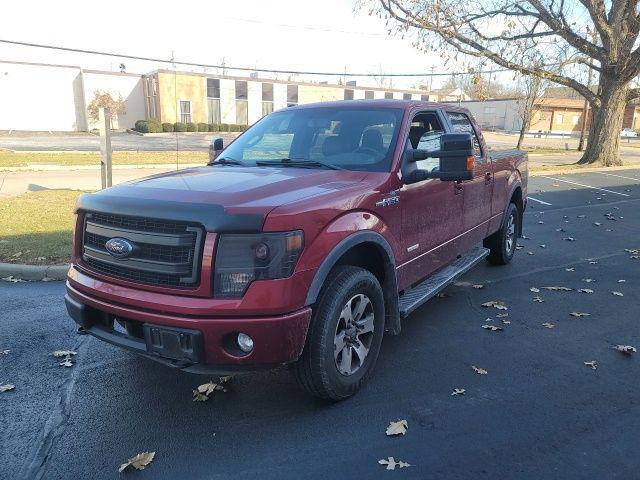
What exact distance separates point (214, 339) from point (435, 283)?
7.88 ft

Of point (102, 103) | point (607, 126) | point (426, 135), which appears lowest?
point (426, 135)

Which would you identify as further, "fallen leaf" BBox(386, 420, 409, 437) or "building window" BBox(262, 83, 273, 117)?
"building window" BBox(262, 83, 273, 117)

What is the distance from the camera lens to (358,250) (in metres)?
3.61

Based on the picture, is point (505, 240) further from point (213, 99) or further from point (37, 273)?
point (213, 99)

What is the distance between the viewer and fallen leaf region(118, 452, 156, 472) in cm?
281

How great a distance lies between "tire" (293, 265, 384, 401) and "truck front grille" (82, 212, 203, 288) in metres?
0.80

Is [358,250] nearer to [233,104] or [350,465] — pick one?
[350,465]

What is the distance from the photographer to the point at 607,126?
21875 millimetres

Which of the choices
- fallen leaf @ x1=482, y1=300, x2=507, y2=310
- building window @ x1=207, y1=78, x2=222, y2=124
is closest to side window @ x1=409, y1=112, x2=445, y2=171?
fallen leaf @ x1=482, y1=300, x2=507, y2=310

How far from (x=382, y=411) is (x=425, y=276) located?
1475 mm

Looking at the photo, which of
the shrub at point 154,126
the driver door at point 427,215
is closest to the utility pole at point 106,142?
the driver door at point 427,215

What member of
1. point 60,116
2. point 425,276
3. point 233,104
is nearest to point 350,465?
point 425,276

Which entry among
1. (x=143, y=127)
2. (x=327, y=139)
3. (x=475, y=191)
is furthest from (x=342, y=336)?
(x=143, y=127)

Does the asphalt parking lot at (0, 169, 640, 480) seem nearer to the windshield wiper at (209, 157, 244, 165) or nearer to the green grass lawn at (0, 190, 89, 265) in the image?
the green grass lawn at (0, 190, 89, 265)
